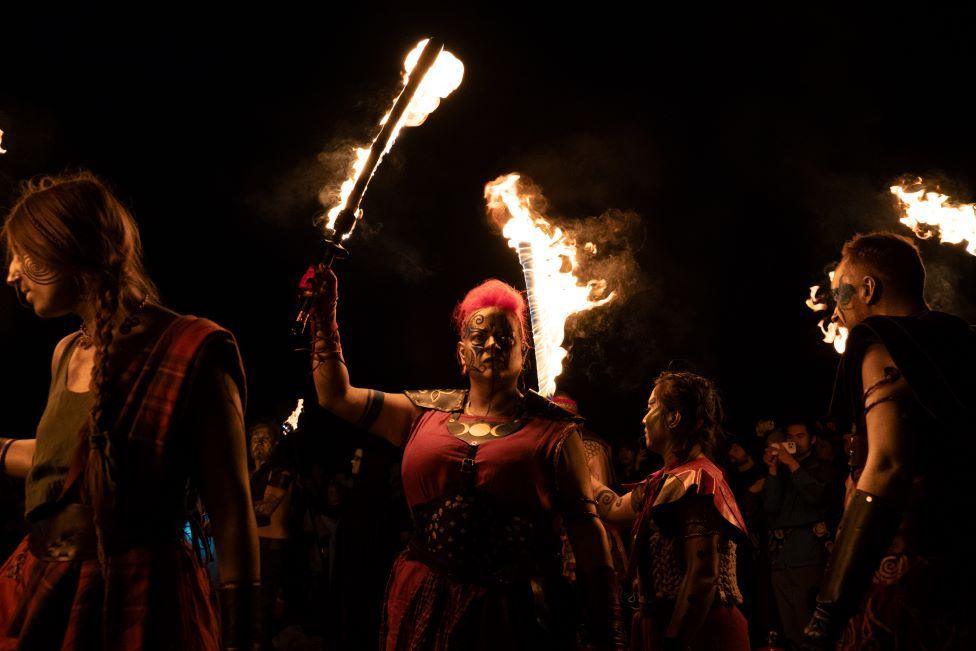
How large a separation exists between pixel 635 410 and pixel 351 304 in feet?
17.6

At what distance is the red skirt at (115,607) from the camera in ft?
5.81

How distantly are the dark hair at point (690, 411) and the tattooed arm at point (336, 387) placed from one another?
194 cm

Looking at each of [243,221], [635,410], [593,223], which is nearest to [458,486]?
[593,223]

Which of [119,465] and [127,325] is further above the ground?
[127,325]

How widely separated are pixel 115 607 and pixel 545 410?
228cm

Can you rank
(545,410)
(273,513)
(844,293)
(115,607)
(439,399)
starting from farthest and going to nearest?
1. (273,513)
2. (439,399)
3. (545,410)
4. (844,293)
5. (115,607)

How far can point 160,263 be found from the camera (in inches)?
411

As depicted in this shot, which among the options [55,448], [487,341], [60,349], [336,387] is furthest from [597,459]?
[55,448]

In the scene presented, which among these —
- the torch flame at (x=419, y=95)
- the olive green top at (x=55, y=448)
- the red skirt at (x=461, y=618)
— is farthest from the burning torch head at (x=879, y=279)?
the olive green top at (x=55, y=448)

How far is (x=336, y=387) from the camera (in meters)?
3.51

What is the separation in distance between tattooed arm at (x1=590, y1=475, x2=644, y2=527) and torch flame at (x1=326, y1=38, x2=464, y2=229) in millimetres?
2507

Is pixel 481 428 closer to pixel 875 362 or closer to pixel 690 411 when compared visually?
pixel 875 362

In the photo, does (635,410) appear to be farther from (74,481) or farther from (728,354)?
(74,481)

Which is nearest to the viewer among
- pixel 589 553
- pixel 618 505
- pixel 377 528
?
pixel 589 553
